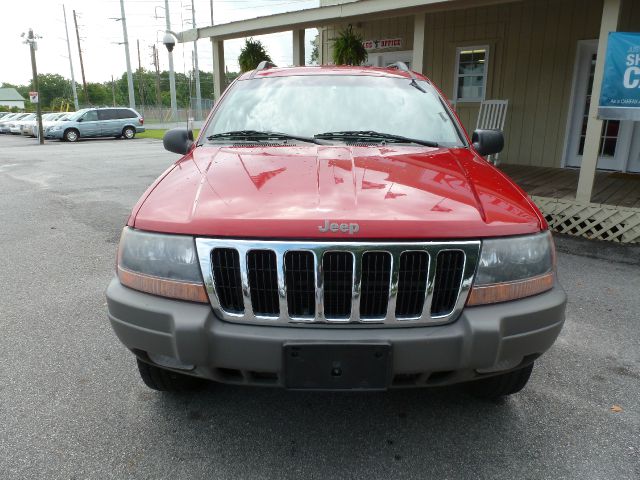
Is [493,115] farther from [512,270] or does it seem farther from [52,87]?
[52,87]

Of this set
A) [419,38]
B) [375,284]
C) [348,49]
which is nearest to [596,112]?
[419,38]

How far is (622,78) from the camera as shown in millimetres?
5805

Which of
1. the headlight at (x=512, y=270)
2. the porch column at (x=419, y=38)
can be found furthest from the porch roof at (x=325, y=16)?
the headlight at (x=512, y=270)

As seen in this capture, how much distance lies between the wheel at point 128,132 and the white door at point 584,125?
915 inches

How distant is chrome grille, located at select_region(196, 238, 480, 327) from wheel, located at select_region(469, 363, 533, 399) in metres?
0.73

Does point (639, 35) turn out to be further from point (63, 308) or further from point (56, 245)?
point (56, 245)

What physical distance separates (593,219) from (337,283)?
5.44 metres

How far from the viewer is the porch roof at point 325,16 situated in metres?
7.62

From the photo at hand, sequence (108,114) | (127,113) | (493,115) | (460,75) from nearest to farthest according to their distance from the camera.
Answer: (493,115) → (460,75) → (108,114) → (127,113)

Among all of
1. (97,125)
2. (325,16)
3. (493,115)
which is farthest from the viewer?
(97,125)

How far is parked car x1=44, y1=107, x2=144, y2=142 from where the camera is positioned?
25.2 metres

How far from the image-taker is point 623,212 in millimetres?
6000

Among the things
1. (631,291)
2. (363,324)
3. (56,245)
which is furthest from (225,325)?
(56,245)

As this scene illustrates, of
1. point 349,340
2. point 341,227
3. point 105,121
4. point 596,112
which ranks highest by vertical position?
point 596,112
